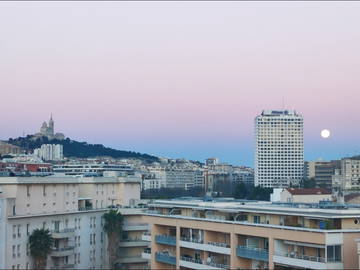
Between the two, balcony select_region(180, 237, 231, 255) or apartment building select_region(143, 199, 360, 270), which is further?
balcony select_region(180, 237, 231, 255)

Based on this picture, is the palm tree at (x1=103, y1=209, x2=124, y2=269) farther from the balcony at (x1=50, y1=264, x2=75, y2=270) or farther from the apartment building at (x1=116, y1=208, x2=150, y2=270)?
the balcony at (x1=50, y1=264, x2=75, y2=270)

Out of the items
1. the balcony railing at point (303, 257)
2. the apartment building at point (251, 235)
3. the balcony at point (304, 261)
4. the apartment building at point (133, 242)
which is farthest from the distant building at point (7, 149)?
the balcony railing at point (303, 257)

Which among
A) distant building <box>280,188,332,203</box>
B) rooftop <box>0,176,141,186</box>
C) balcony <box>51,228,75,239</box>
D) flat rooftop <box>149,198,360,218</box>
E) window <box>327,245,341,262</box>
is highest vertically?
rooftop <box>0,176,141,186</box>

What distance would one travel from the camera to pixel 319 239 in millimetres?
26609

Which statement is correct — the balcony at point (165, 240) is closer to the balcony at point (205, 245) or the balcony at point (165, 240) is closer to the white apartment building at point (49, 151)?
the balcony at point (205, 245)

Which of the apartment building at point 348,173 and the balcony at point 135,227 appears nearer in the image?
the balcony at point 135,227

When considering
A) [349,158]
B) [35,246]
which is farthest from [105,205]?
[349,158]

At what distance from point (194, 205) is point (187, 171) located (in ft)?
527

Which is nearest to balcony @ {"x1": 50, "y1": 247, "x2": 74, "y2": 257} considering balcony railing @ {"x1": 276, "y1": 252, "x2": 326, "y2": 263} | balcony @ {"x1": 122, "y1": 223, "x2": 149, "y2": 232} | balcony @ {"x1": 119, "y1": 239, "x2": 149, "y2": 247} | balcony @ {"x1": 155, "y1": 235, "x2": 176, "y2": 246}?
balcony @ {"x1": 119, "y1": 239, "x2": 149, "y2": 247}

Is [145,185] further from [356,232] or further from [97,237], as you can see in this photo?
[356,232]

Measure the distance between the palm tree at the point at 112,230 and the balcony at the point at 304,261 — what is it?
17.7 meters

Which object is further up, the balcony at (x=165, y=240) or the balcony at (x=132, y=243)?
the balcony at (x=165, y=240)

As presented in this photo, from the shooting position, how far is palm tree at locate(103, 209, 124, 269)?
45156 millimetres

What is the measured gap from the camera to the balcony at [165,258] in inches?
1454
